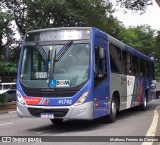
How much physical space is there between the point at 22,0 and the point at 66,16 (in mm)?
4399

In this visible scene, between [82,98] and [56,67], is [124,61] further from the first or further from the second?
[82,98]

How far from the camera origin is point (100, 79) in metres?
12.5

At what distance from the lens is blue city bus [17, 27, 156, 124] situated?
1151cm

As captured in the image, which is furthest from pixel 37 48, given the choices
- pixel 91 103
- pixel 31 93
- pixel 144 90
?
pixel 144 90

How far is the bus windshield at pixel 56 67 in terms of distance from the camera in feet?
38.3

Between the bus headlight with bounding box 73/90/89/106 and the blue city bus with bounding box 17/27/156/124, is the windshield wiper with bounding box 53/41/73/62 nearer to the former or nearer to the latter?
the blue city bus with bounding box 17/27/156/124

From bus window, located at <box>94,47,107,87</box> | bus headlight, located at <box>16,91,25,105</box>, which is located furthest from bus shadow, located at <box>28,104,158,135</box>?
bus window, located at <box>94,47,107,87</box>

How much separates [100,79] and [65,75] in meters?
1.37

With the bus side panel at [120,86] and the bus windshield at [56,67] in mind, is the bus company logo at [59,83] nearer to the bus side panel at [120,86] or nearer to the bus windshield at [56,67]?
the bus windshield at [56,67]

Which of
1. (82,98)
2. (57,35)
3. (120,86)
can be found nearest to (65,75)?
(82,98)

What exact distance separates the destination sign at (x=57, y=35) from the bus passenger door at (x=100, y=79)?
21.2 inches

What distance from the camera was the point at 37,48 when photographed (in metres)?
12.4

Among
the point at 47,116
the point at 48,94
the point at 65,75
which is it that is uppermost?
the point at 65,75

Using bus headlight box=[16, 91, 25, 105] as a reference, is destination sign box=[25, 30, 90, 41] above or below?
above
